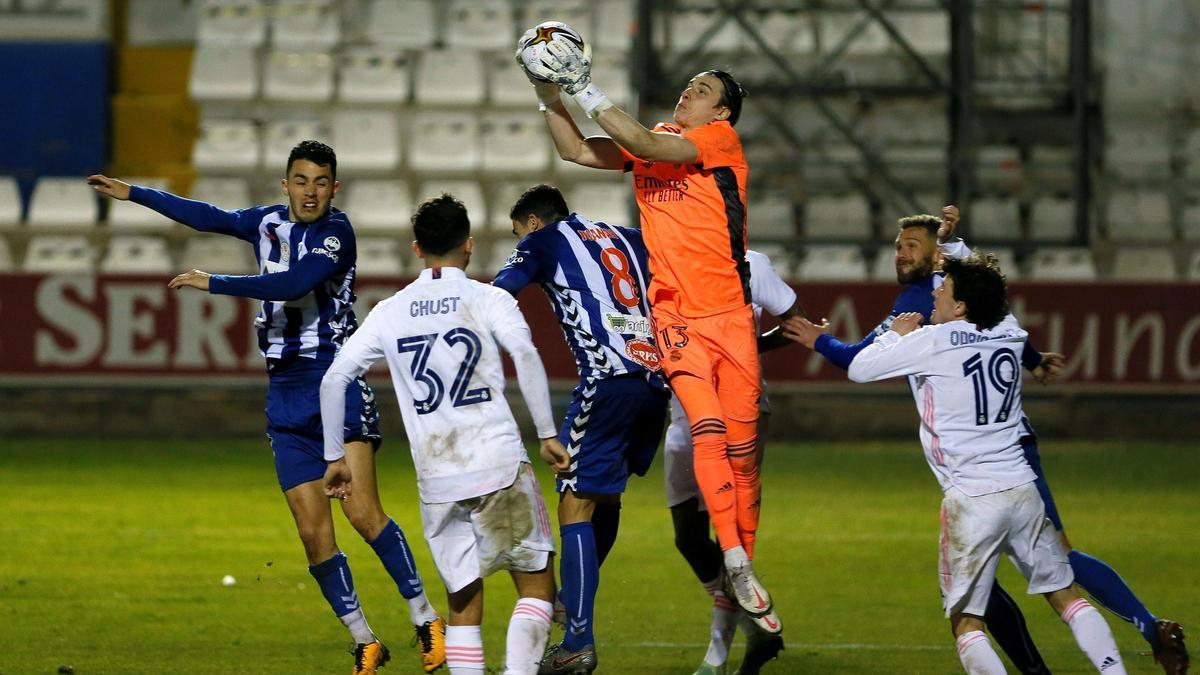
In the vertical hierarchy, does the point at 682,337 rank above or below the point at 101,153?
below

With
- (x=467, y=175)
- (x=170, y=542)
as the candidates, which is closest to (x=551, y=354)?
(x=467, y=175)

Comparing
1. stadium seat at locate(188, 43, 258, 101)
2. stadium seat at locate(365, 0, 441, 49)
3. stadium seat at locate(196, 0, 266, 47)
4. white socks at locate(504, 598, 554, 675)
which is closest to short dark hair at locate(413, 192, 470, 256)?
white socks at locate(504, 598, 554, 675)

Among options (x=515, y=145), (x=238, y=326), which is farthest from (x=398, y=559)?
(x=515, y=145)

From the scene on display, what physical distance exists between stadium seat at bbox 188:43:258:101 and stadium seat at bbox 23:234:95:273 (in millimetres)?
2699

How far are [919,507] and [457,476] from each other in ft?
21.7

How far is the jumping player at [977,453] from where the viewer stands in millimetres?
5836

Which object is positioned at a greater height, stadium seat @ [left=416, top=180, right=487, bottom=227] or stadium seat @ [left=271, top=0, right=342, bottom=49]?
stadium seat @ [left=271, top=0, right=342, bottom=49]

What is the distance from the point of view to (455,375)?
18.4 ft

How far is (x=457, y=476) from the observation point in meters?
5.60

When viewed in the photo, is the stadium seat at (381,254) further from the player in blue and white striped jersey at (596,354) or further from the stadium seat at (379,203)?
the player in blue and white striped jersey at (596,354)

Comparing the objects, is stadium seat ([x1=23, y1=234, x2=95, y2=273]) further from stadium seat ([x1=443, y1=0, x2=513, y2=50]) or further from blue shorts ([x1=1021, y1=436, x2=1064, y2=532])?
blue shorts ([x1=1021, y1=436, x2=1064, y2=532])

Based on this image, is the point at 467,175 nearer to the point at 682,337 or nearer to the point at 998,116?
the point at 998,116

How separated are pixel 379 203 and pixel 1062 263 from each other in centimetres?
677

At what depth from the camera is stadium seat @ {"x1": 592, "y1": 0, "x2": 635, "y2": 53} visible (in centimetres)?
1867
